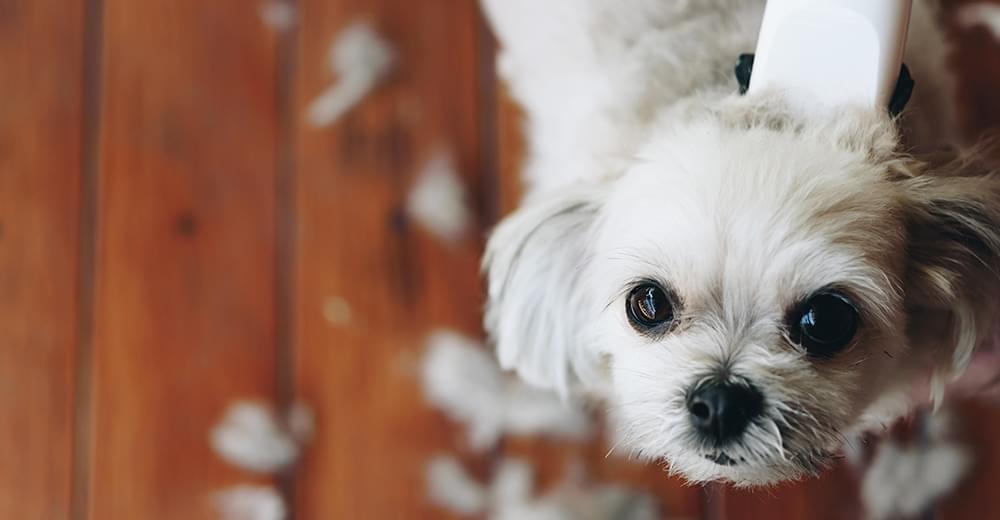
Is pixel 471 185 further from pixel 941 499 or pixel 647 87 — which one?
pixel 941 499

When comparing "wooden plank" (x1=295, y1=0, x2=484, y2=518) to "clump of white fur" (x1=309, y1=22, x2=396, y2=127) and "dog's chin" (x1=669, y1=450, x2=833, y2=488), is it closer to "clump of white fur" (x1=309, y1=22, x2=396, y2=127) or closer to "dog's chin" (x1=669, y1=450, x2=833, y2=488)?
"clump of white fur" (x1=309, y1=22, x2=396, y2=127)

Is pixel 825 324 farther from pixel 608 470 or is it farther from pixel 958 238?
pixel 608 470

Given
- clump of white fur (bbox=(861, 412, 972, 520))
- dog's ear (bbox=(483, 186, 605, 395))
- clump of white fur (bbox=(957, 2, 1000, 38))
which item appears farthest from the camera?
clump of white fur (bbox=(957, 2, 1000, 38))

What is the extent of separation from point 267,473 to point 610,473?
1.57ft

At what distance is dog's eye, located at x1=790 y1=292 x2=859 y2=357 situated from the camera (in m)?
0.83

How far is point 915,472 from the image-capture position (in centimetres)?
129

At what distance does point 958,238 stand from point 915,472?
1.74 feet

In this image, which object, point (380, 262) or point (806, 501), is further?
point (380, 262)

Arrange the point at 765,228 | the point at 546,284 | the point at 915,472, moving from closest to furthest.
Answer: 1. the point at 765,228
2. the point at 546,284
3. the point at 915,472

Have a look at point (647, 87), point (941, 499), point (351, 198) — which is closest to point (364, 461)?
point (351, 198)

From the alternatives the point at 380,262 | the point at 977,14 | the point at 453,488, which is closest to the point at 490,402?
the point at 453,488

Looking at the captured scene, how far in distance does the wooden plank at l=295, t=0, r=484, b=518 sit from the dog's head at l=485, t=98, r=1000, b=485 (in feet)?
1.64

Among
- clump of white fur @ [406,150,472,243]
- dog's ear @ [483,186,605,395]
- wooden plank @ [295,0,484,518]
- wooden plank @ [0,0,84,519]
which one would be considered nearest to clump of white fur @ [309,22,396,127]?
wooden plank @ [295,0,484,518]

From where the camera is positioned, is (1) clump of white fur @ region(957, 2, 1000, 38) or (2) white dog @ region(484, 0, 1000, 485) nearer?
(2) white dog @ region(484, 0, 1000, 485)
